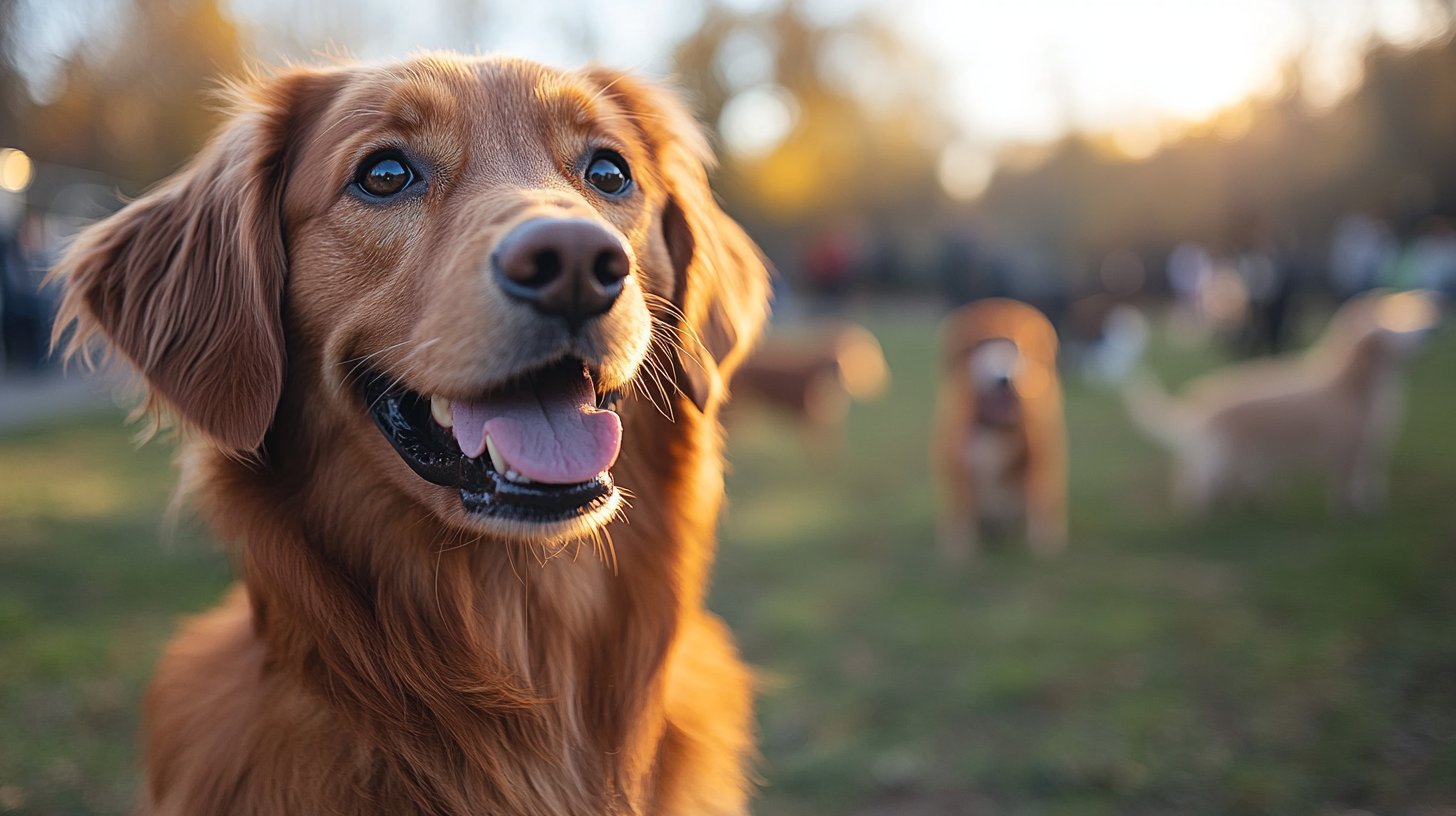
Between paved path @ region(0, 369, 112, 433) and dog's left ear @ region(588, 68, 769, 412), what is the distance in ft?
31.3

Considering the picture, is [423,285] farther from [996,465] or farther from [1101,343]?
[1101,343]

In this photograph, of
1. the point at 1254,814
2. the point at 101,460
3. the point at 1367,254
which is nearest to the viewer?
the point at 1254,814

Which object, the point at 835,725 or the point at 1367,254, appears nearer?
the point at 835,725

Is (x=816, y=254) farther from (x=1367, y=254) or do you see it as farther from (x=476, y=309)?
(x=476, y=309)

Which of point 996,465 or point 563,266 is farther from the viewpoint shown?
point 996,465

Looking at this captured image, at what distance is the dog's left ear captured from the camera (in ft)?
8.37

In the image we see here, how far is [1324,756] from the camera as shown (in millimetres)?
3568

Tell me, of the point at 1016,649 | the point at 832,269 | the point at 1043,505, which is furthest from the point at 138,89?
the point at 1016,649

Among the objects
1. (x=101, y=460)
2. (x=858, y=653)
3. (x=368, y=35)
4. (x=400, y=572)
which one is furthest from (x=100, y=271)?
(x=368, y=35)

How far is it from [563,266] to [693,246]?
942 millimetres

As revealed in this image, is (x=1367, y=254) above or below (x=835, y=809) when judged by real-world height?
above

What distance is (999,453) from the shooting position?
654 centimetres

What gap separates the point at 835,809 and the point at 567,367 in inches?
91.2

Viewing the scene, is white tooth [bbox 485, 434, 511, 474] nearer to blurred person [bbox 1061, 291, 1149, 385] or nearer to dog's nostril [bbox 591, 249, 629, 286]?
dog's nostril [bbox 591, 249, 629, 286]
